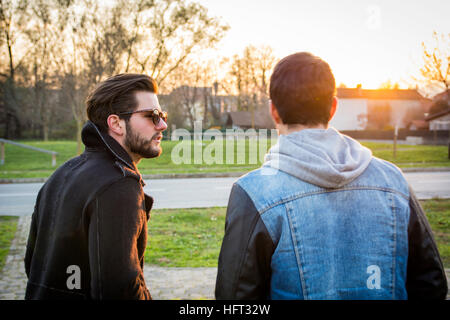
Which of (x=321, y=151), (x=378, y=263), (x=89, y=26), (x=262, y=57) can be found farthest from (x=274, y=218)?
Answer: (x=262, y=57)

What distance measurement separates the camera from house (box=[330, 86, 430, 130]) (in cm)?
Result: 6562

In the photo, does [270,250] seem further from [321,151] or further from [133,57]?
[133,57]

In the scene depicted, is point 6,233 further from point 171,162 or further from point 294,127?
point 171,162

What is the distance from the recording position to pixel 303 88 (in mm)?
1619

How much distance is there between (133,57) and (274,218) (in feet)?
68.3

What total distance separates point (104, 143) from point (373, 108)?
72.1 metres

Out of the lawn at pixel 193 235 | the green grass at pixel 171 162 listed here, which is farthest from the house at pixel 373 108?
the lawn at pixel 193 235

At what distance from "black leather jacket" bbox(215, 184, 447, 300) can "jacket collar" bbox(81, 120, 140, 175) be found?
67cm

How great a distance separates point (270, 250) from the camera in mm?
1596

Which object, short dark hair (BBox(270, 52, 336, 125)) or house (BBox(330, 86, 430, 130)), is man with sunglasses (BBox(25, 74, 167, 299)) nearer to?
short dark hair (BBox(270, 52, 336, 125))

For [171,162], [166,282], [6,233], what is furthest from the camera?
[171,162]

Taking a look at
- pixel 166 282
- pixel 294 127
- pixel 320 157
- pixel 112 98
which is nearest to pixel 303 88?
pixel 294 127

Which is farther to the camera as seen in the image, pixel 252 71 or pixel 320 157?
pixel 252 71

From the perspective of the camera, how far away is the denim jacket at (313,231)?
157 centimetres
